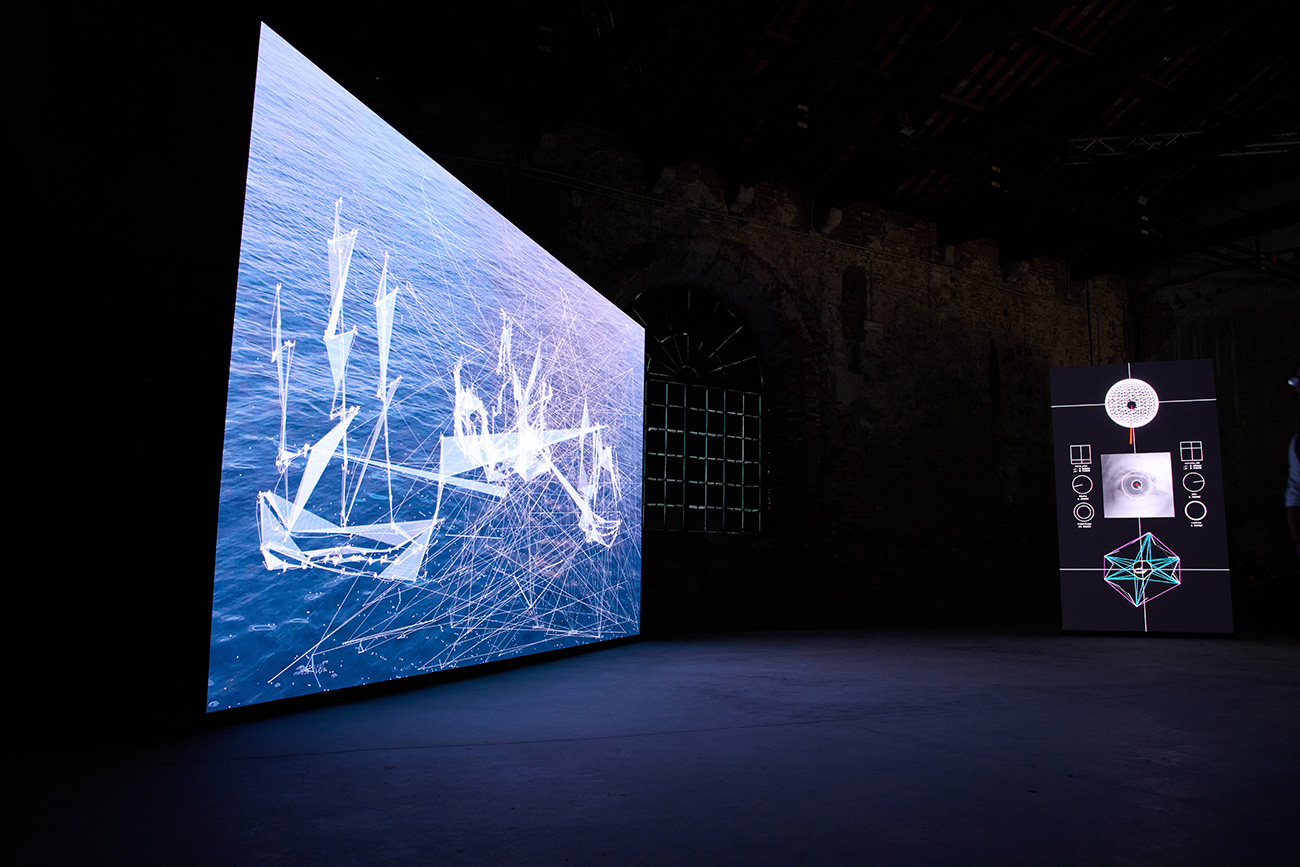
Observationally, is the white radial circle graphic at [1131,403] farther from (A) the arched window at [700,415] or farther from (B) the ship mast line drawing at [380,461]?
(B) the ship mast line drawing at [380,461]

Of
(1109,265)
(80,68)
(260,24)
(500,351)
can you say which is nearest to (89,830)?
(80,68)

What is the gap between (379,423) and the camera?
423 cm

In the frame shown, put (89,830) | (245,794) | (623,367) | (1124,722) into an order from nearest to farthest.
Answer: (89,830), (245,794), (1124,722), (623,367)

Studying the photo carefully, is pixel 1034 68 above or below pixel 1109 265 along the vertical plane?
above

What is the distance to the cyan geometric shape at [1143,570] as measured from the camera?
8.37 metres

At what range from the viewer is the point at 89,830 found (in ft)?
7.03

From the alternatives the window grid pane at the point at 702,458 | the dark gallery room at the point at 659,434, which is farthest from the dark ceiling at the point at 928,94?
the window grid pane at the point at 702,458

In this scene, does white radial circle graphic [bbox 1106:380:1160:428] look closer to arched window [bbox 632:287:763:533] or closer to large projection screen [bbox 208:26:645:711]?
arched window [bbox 632:287:763:533]

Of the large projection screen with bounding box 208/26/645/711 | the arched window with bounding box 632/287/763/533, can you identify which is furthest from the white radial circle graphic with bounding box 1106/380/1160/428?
the large projection screen with bounding box 208/26/645/711

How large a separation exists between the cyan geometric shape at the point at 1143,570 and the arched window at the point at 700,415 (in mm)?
3705

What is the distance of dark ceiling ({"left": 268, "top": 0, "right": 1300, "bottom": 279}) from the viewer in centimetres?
727

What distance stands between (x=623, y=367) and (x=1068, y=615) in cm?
527

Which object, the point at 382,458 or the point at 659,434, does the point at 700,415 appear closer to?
the point at 659,434

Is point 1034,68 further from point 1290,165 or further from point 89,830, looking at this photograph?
point 89,830
